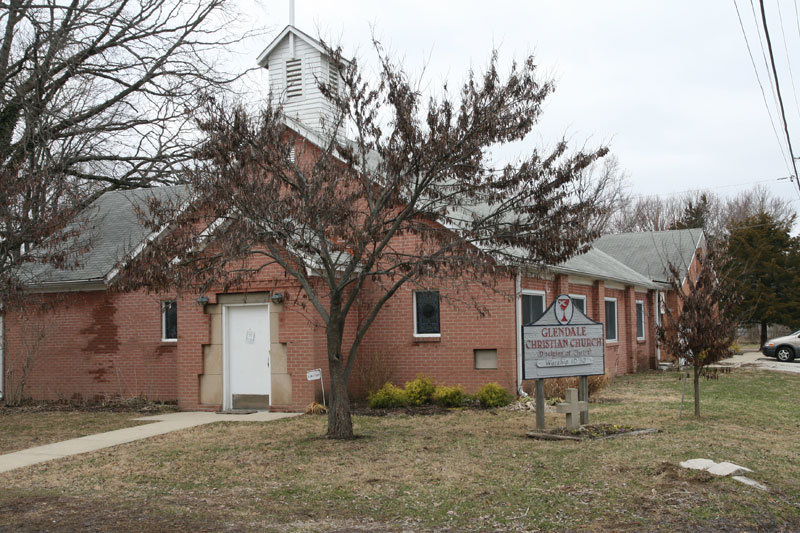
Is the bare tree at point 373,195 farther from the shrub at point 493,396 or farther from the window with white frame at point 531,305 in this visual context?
the window with white frame at point 531,305

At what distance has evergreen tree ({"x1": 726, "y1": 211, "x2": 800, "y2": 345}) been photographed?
41.1 metres

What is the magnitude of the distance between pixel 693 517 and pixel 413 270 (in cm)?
447

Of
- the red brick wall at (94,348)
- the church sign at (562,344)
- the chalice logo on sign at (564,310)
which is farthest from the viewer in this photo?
the red brick wall at (94,348)

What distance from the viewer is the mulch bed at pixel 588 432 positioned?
1121 centimetres

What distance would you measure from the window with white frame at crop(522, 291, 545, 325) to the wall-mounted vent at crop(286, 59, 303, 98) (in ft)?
23.8

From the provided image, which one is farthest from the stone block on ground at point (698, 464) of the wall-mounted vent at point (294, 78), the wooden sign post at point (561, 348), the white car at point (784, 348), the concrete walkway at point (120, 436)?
the white car at point (784, 348)

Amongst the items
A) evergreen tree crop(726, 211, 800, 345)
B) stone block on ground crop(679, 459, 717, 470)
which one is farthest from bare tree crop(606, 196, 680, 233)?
stone block on ground crop(679, 459, 717, 470)

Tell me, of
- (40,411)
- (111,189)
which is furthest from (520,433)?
(111,189)

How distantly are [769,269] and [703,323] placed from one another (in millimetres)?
33032

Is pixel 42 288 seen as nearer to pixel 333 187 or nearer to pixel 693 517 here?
pixel 333 187

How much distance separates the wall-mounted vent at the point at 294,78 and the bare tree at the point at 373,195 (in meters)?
7.55

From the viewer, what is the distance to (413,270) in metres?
9.93

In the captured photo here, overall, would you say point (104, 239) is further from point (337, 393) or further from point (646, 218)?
point (646, 218)

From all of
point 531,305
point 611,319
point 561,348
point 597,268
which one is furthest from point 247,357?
point 611,319
